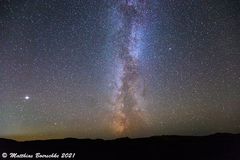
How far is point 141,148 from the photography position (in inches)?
2174

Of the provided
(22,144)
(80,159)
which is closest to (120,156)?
(80,159)

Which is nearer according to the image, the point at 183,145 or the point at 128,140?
the point at 183,145

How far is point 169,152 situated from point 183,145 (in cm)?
424

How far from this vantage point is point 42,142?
181 ft

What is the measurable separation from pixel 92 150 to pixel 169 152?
10430 millimetres

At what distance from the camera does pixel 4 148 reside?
5381cm

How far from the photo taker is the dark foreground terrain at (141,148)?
48.5m

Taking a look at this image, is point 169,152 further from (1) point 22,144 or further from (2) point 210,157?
(1) point 22,144

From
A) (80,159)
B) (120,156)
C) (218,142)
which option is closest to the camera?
(80,159)

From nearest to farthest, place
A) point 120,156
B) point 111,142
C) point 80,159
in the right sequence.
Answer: point 80,159, point 120,156, point 111,142

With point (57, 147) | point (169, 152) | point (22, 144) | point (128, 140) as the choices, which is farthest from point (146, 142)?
point (22, 144)

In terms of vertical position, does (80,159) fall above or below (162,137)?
below

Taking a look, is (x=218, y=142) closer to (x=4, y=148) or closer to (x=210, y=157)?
(x=210, y=157)

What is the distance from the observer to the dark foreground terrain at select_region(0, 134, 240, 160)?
48.5 metres
